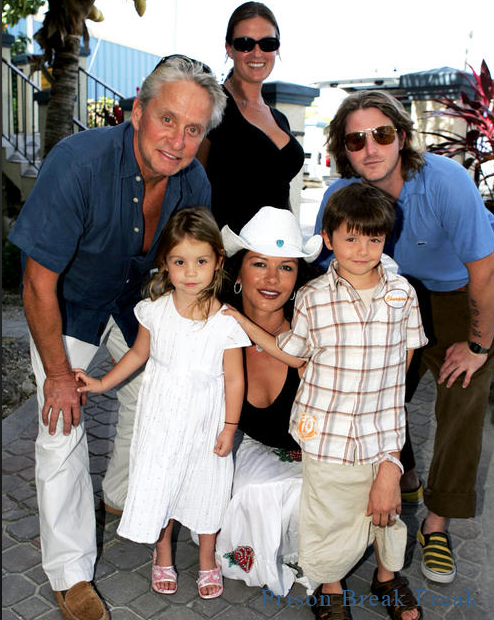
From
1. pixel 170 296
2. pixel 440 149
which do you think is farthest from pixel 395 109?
pixel 440 149

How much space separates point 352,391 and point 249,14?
2.29 meters

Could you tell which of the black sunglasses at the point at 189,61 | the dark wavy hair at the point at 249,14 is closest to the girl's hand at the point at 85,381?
the black sunglasses at the point at 189,61

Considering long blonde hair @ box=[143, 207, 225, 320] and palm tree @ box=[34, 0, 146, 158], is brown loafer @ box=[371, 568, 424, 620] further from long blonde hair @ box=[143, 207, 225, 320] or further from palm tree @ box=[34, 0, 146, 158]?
palm tree @ box=[34, 0, 146, 158]

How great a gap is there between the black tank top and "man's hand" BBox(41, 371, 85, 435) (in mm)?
877

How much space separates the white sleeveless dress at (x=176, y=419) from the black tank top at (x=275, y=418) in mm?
337

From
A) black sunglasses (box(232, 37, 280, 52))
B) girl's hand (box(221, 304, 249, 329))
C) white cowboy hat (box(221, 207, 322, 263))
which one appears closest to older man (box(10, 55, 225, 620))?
white cowboy hat (box(221, 207, 322, 263))

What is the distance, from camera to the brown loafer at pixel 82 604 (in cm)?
266

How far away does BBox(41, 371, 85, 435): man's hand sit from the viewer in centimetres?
261

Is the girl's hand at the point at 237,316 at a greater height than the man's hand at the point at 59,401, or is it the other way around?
the girl's hand at the point at 237,316

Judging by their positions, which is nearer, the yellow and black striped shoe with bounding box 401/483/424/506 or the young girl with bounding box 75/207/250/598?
the young girl with bounding box 75/207/250/598

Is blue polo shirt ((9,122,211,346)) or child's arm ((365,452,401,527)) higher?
blue polo shirt ((9,122,211,346))

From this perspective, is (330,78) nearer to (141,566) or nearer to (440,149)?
(440,149)

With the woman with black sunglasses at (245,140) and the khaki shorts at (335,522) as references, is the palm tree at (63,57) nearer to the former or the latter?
the woman with black sunglasses at (245,140)

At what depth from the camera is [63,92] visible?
806cm
